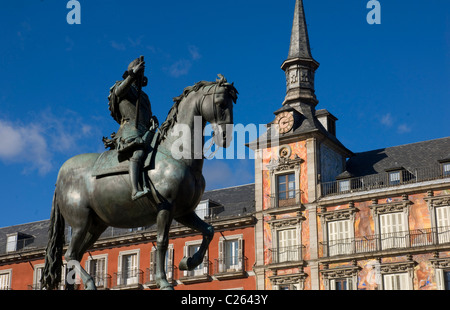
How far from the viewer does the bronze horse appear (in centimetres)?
1090

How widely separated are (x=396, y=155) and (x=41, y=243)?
1002 inches

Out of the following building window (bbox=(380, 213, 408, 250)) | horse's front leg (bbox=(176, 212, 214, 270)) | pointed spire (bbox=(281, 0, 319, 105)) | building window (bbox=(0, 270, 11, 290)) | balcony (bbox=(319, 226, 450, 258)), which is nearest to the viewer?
horse's front leg (bbox=(176, 212, 214, 270))

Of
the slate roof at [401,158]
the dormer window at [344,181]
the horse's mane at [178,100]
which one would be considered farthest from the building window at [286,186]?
the horse's mane at [178,100]

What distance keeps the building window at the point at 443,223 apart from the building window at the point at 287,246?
811 centimetres

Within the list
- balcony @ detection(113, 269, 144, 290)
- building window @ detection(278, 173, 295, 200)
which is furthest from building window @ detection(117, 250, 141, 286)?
building window @ detection(278, 173, 295, 200)

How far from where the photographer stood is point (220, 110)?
1109cm

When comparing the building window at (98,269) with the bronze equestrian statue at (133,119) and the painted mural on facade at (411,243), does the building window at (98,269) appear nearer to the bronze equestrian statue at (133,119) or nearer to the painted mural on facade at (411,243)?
the painted mural on facade at (411,243)

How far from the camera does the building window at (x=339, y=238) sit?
4584cm

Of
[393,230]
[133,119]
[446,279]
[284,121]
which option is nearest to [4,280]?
[284,121]

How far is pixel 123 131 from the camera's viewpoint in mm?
11578

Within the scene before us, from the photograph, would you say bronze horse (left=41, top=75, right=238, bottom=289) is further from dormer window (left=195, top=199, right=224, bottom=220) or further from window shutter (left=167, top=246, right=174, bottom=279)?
dormer window (left=195, top=199, right=224, bottom=220)

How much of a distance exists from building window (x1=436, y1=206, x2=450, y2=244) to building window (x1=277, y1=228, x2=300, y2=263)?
8.11m

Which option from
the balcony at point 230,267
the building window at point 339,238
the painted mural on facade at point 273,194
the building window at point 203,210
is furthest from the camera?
the building window at point 203,210
